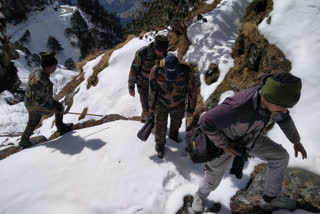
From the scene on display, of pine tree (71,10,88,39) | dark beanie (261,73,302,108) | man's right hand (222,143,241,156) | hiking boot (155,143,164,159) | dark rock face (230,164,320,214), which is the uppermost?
dark beanie (261,73,302,108)

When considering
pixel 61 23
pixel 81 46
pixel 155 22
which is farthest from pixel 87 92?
pixel 61 23

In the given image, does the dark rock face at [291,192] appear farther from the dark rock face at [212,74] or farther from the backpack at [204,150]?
the dark rock face at [212,74]

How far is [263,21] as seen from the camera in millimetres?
4387

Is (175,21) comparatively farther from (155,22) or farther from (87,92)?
(87,92)

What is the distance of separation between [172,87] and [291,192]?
225 cm

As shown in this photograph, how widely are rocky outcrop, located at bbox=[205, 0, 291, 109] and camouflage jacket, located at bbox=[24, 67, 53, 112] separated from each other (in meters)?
3.76

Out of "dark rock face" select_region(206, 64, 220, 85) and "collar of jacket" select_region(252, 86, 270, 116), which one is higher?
"collar of jacket" select_region(252, 86, 270, 116)

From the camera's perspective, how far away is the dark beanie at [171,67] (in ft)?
9.39

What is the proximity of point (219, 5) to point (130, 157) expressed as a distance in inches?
246

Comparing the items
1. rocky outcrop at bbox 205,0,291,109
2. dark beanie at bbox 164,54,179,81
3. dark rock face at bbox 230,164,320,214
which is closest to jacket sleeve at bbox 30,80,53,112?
dark beanie at bbox 164,54,179,81

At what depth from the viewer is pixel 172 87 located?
333 centimetres

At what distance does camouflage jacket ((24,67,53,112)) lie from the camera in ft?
13.4

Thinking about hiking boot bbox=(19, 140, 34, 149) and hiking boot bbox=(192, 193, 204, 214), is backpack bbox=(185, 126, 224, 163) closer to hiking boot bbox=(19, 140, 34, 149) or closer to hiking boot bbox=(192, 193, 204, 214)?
hiking boot bbox=(192, 193, 204, 214)

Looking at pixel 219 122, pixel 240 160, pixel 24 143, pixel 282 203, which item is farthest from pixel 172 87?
pixel 24 143
